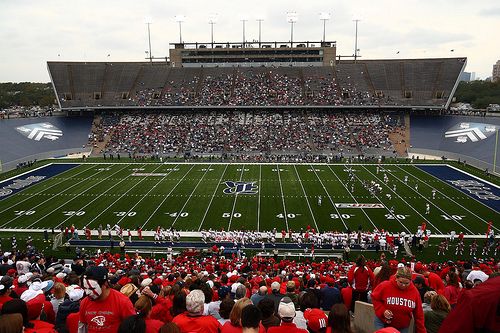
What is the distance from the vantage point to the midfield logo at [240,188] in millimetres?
30136

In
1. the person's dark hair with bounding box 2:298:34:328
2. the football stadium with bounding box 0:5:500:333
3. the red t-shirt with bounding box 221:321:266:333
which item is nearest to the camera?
the person's dark hair with bounding box 2:298:34:328

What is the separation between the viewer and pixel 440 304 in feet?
14.8

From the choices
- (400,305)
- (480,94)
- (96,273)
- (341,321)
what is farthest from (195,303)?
(480,94)

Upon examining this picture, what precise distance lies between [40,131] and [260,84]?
3134cm

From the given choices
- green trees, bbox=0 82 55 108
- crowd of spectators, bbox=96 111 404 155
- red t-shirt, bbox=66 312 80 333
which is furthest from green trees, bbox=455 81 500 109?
green trees, bbox=0 82 55 108

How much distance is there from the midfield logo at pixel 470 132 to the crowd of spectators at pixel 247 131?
20.9 ft

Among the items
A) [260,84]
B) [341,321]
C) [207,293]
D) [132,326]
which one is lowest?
[207,293]

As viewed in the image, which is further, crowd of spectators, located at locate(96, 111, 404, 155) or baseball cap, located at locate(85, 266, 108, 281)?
crowd of spectators, located at locate(96, 111, 404, 155)

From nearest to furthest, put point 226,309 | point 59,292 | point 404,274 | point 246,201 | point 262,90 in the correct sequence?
point 404,274, point 226,309, point 59,292, point 246,201, point 262,90

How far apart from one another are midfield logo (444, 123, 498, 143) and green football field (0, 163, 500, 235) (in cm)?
1205

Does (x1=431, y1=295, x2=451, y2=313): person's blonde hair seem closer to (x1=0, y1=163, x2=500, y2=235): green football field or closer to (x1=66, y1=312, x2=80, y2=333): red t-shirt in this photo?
(x1=66, y1=312, x2=80, y2=333): red t-shirt

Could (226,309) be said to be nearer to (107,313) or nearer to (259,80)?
(107,313)

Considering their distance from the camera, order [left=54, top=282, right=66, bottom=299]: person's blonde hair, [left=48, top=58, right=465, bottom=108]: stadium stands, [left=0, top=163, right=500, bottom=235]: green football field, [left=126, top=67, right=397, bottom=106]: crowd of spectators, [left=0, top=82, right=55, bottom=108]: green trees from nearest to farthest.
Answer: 1. [left=54, top=282, right=66, bottom=299]: person's blonde hair
2. [left=0, top=163, right=500, bottom=235]: green football field
3. [left=126, top=67, right=397, bottom=106]: crowd of spectators
4. [left=48, top=58, right=465, bottom=108]: stadium stands
5. [left=0, top=82, right=55, bottom=108]: green trees

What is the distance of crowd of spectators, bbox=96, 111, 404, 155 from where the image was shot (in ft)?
157
